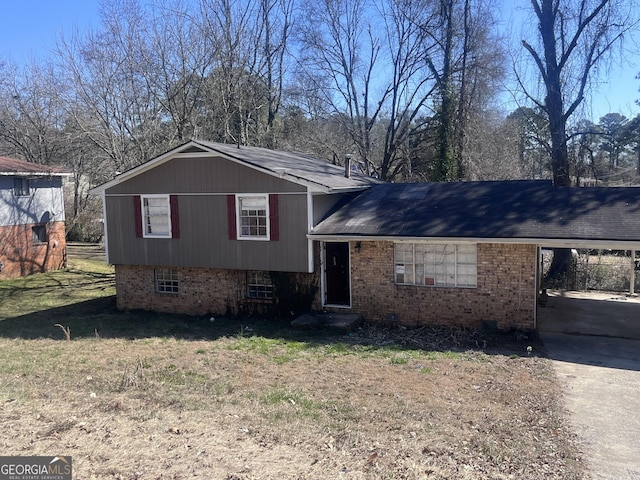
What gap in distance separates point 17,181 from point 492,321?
2166 cm

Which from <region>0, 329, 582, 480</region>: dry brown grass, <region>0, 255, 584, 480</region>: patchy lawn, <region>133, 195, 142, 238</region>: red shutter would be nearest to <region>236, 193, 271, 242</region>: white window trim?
<region>0, 255, 584, 480</region>: patchy lawn

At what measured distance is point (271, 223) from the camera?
574 inches

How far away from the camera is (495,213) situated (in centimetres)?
1359

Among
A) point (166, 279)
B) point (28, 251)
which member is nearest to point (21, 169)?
point (28, 251)

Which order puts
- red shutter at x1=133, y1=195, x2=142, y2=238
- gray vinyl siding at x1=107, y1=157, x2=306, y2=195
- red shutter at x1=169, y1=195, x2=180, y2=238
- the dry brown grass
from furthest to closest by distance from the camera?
1. red shutter at x1=133, y1=195, x2=142, y2=238
2. red shutter at x1=169, y1=195, x2=180, y2=238
3. gray vinyl siding at x1=107, y1=157, x2=306, y2=195
4. the dry brown grass

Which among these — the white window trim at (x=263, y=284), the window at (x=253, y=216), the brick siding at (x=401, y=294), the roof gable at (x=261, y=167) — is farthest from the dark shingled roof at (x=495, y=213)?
the white window trim at (x=263, y=284)

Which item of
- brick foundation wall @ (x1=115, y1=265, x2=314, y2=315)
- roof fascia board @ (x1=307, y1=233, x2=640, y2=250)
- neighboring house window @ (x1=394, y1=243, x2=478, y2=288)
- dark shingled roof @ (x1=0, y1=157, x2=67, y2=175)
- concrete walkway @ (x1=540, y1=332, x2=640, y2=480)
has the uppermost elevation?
dark shingled roof @ (x1=0, y1=157, x2=67, y2=175)

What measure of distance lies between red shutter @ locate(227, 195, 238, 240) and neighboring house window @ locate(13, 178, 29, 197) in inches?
564

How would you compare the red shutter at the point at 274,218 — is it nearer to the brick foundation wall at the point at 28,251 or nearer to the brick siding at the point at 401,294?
the brick siding at the point at 401,294

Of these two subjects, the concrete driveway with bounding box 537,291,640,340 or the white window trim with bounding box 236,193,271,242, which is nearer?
the concrete driveway with bounding box 537,291,640,340

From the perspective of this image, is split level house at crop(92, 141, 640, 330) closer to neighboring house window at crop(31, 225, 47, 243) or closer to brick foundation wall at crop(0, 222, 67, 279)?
brick foundation wall at crop(0, 222, 67, 279)

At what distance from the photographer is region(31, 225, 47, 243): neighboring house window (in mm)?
25183

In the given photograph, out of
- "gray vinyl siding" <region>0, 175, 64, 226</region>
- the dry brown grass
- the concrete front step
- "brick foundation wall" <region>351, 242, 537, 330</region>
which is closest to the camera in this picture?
the dry brown grass

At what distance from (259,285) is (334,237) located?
3215 mm
